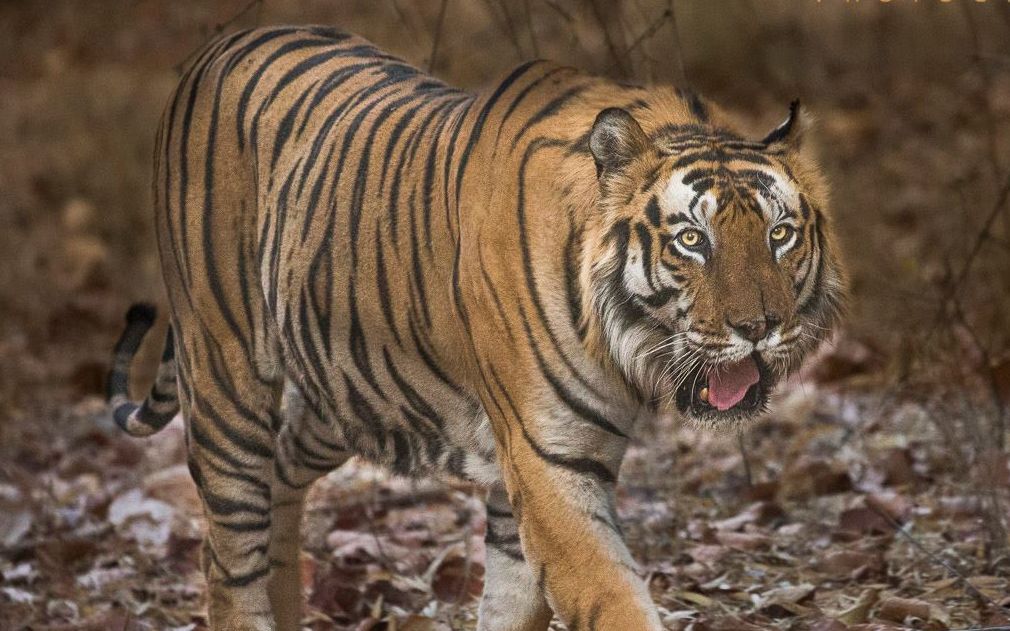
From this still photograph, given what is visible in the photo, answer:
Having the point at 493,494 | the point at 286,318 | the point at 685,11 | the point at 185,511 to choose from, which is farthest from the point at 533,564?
the point at 685,11

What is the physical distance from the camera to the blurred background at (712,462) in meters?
4.38

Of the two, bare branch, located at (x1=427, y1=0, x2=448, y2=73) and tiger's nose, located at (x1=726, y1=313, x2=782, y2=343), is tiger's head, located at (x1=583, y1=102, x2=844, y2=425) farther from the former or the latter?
bare branch, located at (x1=427, y1=0, x2=448, y2=73)

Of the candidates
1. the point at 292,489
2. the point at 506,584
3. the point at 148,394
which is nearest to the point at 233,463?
the point at 292,489

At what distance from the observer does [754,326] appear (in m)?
2.89

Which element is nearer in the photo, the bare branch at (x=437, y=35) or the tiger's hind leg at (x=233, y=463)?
the tiger's hind leg at (x=233, y=463)

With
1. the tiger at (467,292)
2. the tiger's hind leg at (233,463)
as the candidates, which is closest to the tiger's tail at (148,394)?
the tiger at (467,292)

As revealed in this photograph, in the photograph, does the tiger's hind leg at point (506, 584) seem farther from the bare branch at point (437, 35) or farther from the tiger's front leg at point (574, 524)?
the bare branch at point (437, 35)

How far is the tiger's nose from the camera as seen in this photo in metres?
2.89

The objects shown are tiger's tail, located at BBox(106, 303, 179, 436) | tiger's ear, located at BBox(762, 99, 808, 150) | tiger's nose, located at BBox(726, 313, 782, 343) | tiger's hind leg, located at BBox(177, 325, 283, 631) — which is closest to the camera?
tiger's nose, located at BBox(726, 313, 782, 343)

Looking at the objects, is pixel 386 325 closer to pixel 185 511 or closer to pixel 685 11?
pixel 185 511

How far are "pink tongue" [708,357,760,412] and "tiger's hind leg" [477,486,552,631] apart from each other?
904mm

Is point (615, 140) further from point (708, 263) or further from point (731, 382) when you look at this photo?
point (731, 382)

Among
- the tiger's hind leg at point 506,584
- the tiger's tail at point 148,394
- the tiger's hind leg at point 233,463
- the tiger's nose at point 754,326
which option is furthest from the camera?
the tiger's tail at point 148,394

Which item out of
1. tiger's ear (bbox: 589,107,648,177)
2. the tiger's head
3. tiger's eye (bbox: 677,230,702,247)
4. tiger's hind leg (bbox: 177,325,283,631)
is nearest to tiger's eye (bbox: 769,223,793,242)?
the tiger's head
